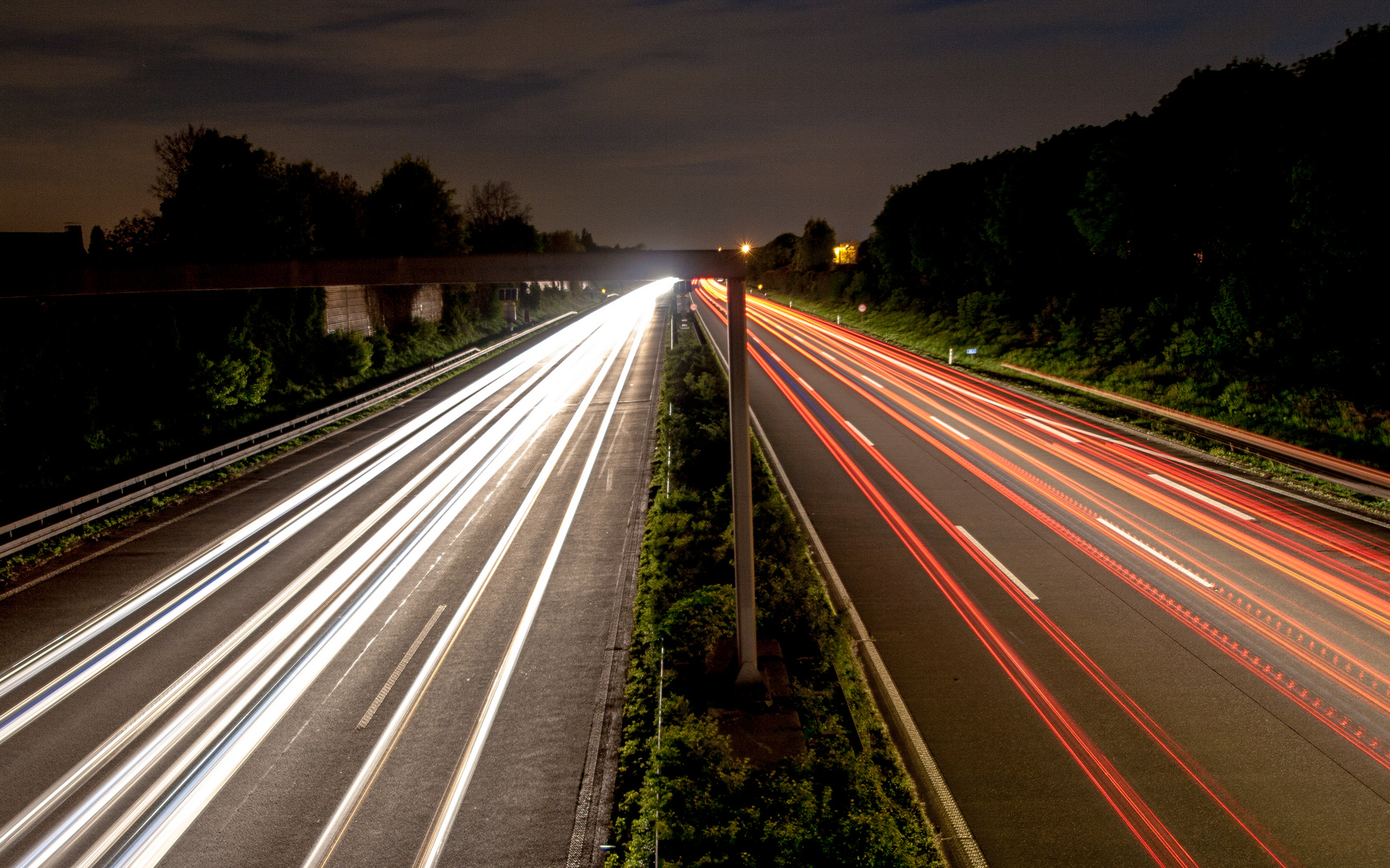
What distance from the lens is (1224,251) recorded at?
97.0ft

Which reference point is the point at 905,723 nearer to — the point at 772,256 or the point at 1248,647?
the point at 1248,647

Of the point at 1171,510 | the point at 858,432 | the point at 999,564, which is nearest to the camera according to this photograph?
the point at 999,564

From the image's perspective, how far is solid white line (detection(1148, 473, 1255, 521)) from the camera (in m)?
18.2

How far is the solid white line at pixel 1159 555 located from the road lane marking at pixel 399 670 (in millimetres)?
13914

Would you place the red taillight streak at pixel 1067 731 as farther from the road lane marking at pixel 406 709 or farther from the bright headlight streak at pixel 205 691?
the bright headlight streak at pixel 205 691

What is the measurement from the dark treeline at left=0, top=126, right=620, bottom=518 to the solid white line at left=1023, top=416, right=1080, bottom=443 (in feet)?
85.4

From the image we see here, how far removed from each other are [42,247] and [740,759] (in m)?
56.8

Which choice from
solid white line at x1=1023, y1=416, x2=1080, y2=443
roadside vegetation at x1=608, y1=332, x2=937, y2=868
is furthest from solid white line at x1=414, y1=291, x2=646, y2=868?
solid white line at x1=1023, y1=416, x2=1080, y2=443

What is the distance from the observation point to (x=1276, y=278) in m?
27.8

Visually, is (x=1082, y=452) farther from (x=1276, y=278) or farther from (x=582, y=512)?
(x=582, y=512)

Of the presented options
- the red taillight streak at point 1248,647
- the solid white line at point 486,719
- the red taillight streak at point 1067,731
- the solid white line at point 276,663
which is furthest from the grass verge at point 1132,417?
the solid white line at point 276,663

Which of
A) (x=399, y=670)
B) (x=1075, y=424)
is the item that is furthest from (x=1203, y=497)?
(x=399, y=670)

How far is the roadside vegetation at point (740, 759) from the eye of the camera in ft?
26.0

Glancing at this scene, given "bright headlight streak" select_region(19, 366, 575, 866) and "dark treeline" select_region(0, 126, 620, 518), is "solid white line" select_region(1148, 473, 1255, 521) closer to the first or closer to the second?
"bright headlight streak" select_region(19, 366, 575, 866)
